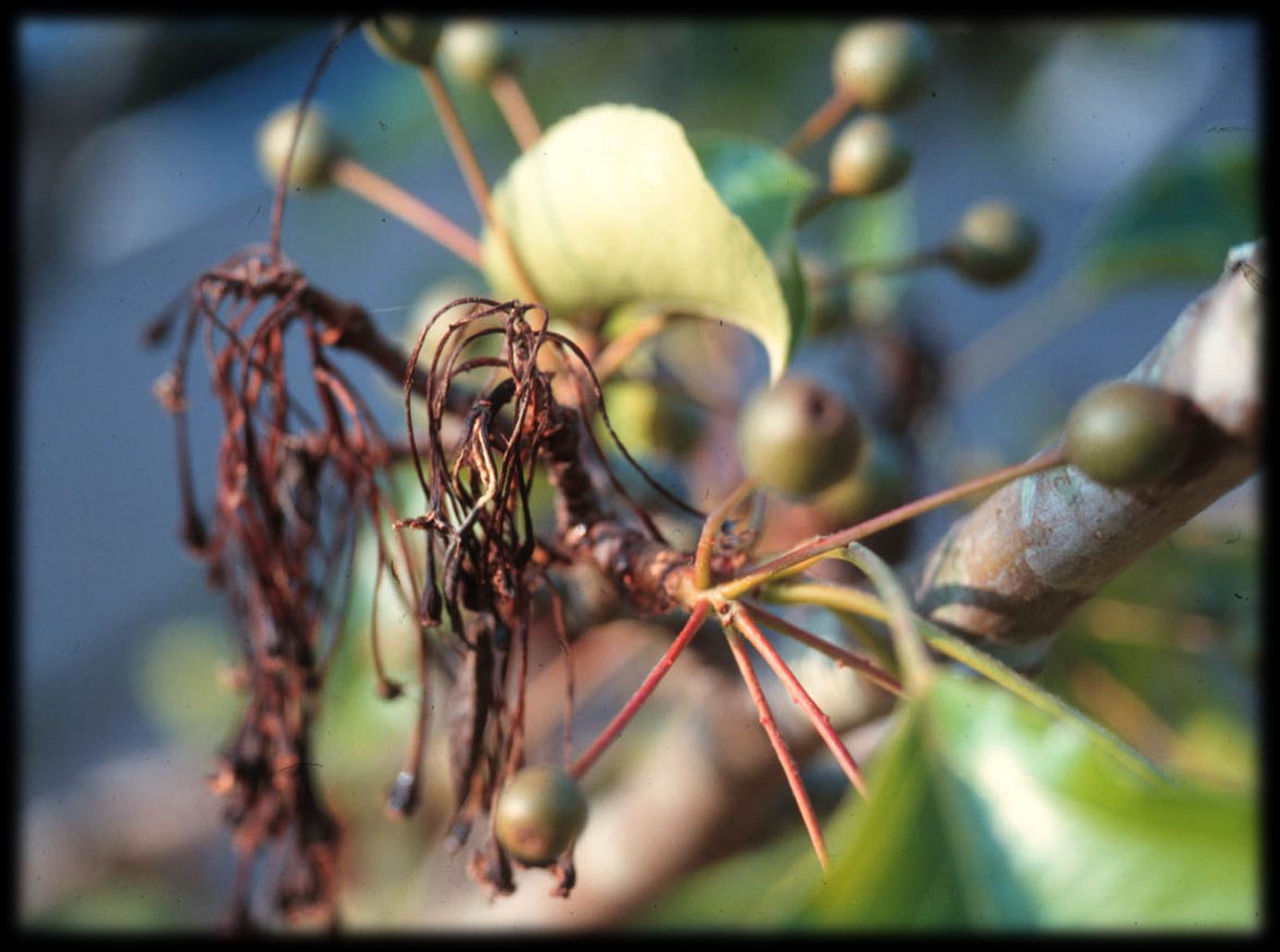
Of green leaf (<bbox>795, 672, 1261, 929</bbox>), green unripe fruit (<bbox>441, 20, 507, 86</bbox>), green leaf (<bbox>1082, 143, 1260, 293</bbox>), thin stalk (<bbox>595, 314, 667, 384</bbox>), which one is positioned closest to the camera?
green leaf (<bbox>795, 672, 1261, 929</bbox>)

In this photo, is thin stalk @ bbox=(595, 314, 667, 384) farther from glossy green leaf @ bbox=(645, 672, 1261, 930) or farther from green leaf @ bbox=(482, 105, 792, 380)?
glossy green leaf @ bbox=(645, 672, 1261, 930)

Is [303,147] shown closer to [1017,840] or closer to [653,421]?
[653,421]

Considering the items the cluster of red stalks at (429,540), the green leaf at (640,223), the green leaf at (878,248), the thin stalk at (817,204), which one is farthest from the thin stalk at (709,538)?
the green leaf at (878,248)

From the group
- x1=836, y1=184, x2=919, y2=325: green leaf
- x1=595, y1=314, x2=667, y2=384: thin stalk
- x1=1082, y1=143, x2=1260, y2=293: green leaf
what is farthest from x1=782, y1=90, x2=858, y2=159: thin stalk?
x1=1082, y1=143, x2=1260, y2=293: green leaf

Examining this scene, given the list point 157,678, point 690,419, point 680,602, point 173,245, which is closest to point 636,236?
point 680,602

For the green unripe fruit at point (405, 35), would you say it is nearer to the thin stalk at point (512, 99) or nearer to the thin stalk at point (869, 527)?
the thin stalk at point (512, 99)
